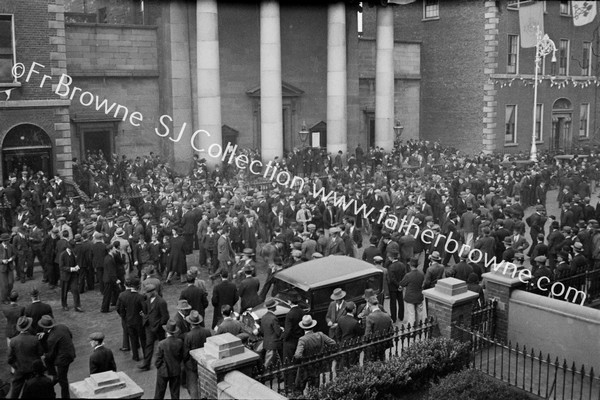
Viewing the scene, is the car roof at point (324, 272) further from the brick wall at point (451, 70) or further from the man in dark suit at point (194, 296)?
the brick wall at point (451, 70)

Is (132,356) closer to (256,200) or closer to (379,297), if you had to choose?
(379,297)

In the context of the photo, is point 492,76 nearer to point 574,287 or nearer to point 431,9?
point 431,9

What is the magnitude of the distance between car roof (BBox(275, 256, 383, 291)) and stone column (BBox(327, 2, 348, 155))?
21689 millimetres

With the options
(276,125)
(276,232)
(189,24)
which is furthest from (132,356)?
(189,24)

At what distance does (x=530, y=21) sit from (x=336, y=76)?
11950mm

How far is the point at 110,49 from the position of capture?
31875mm

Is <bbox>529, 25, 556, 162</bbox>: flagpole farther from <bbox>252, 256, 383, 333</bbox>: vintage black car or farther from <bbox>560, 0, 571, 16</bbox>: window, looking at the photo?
<bbox>252, 256, 383, 333</bbox>: vintage black car

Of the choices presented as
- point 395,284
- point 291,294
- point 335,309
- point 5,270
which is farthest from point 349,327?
point 5,270

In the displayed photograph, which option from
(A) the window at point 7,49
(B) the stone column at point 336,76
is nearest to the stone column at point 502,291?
(A) the window at point 7,49

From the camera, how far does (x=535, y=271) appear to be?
14539mm

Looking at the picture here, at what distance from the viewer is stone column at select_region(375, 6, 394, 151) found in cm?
3634

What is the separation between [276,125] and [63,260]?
58.7ft

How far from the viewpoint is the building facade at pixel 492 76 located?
3969 cm

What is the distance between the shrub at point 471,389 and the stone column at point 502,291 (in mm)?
2301
